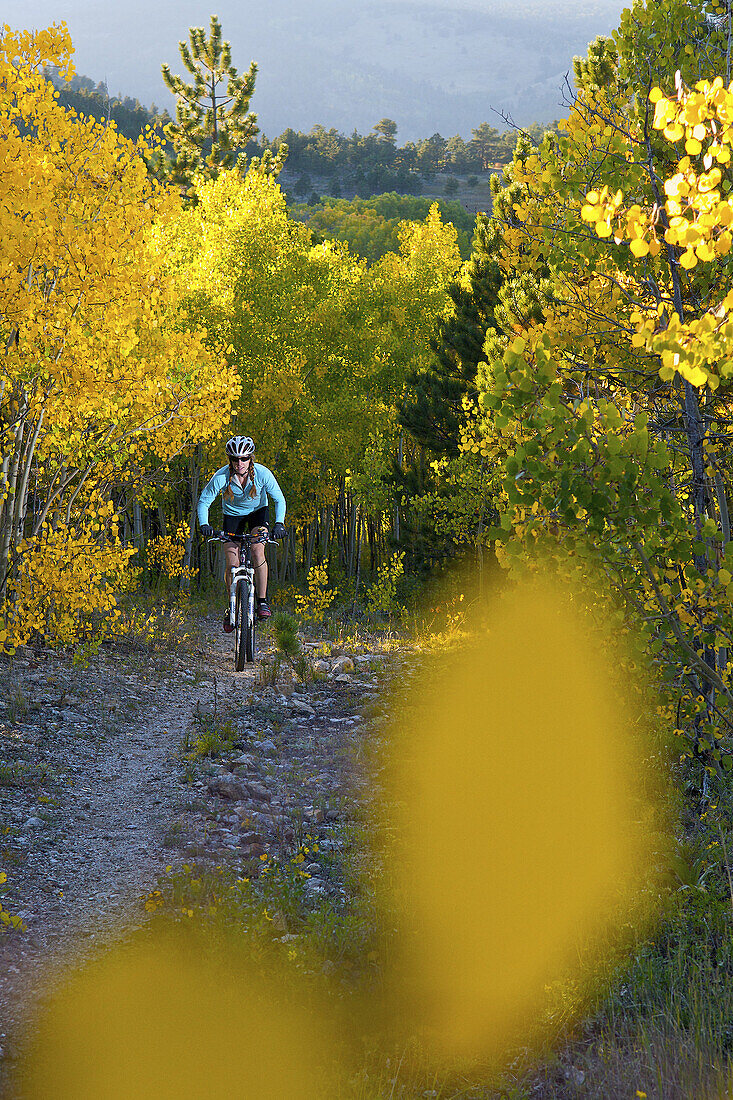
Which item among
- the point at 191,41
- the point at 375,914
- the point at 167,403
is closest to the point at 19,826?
the point at 375,914

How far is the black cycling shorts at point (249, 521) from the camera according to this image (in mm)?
10077

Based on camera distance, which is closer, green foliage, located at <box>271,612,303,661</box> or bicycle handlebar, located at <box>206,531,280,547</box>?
bicycle handlebar, located at <box>206,531,280,547</box>

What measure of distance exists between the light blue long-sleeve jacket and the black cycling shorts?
2.0 inches

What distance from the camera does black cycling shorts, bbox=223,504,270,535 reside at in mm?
10077

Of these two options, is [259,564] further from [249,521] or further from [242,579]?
[249,521]

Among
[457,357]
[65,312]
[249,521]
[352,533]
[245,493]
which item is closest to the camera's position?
[65,312]

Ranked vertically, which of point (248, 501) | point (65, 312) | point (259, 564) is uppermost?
point (65, 312)

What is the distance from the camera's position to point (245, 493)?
9.95 metres

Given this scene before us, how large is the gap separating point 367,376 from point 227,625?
18.3 m

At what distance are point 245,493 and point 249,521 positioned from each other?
395 millimetres

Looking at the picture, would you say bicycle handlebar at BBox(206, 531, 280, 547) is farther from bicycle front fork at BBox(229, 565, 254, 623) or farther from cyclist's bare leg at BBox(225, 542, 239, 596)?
bicycle front fork at BBox(229, 565, 254, 623)

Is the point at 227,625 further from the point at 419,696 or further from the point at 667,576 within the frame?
the point at 667,576

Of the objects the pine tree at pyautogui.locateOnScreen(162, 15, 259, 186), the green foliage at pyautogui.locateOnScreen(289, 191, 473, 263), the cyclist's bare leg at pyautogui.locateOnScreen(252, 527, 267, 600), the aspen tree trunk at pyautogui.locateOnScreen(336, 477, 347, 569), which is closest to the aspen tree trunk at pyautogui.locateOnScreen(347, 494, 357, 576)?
the aspen tree trunk at pyautogui.locateOnScreen(336, 477, 347, 569)

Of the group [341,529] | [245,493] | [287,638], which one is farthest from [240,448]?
[341,529]
